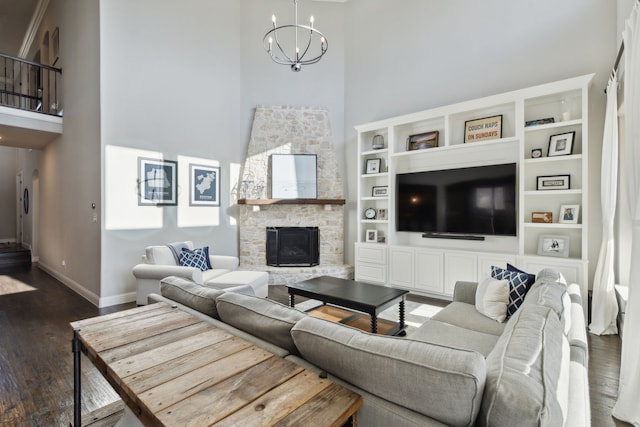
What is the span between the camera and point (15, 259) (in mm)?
7406

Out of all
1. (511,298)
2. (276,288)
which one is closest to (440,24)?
(511,298)

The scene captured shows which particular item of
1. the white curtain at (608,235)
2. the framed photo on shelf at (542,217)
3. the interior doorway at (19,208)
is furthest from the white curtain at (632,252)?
the interior doorway at (19,208)

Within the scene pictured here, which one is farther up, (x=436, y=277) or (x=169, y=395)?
(x=169, y=395)

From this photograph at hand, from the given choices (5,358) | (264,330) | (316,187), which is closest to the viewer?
(264,330)

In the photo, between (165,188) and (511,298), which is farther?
(165,188)

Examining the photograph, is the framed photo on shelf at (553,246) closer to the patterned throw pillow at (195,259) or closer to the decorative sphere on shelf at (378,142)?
the decorative sphere on shelf at (378,142)

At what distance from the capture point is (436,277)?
4605mm

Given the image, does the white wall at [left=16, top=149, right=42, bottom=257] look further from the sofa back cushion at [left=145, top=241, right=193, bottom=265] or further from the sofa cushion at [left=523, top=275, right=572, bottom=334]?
the sofa cushion at [left=523, top=275, right=572, bottom=334]

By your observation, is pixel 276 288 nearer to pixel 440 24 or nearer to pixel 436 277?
pixel 436 277

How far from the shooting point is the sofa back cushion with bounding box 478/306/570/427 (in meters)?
0.82

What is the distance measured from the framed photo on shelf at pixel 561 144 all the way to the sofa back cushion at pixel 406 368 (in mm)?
3854

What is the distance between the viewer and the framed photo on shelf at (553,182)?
12.5 ft

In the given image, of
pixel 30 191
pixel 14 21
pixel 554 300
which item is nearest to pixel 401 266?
pixel 554 300

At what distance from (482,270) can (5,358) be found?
518 cm
